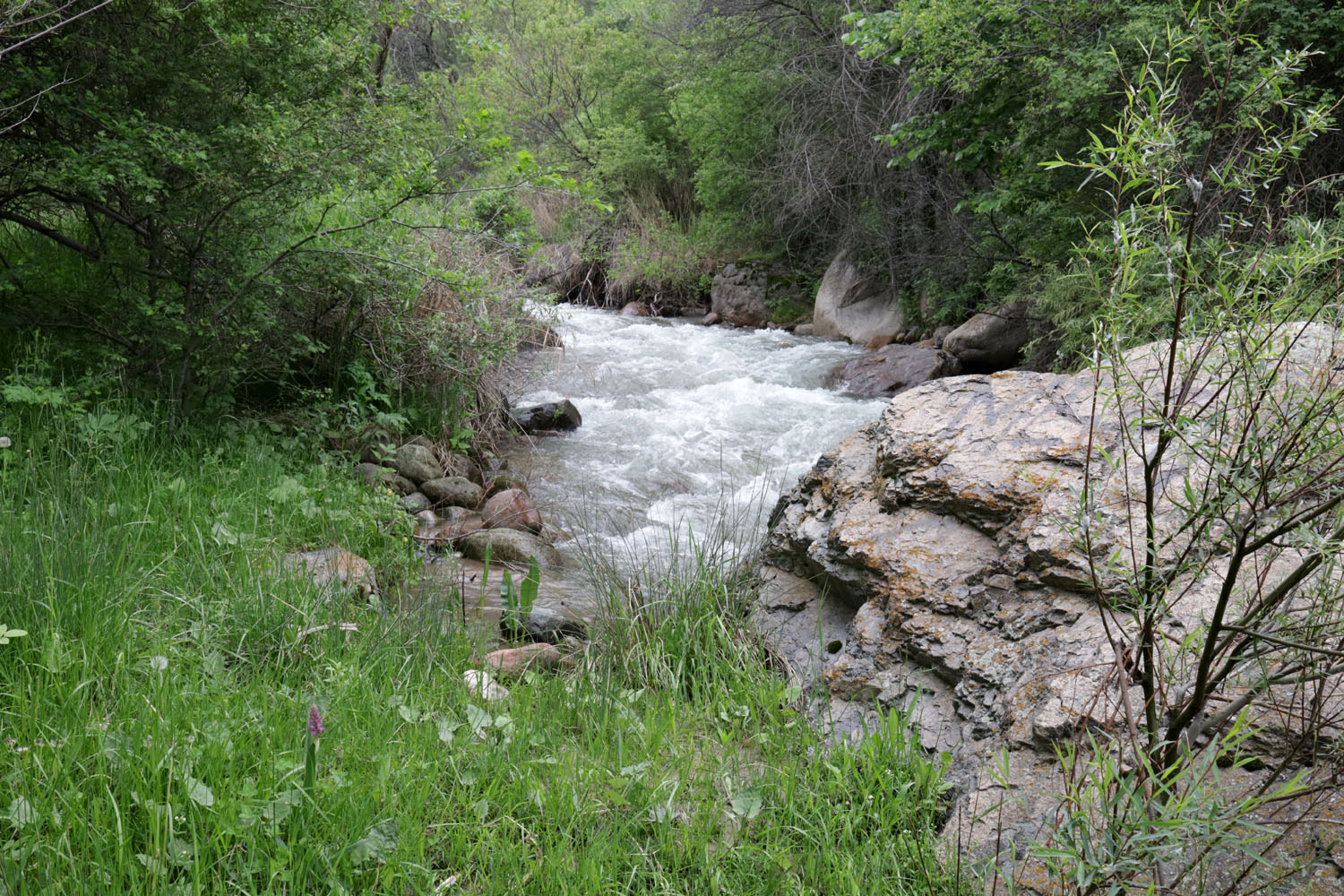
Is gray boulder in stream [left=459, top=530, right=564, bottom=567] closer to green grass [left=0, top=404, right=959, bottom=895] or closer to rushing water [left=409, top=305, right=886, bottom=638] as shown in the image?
rushing water [left=409, top=305, right=886, bottom=638]

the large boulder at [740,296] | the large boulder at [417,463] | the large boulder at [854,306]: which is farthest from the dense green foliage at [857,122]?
the large boulder at [417,463]

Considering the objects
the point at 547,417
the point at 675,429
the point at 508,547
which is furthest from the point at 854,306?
the point at 508,547

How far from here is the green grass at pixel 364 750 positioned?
5.78ft

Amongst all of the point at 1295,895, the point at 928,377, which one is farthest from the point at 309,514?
the point at 928,377

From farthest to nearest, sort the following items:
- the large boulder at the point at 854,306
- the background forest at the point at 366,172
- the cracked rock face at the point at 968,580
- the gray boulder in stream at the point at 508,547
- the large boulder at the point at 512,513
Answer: the large boulder at the point at 854,306 < the large boulder at the point at 512,513 < the gray boulder in stream at the point at 508,547 < the background forest at the point at 366,172 < the cracked rock face at the point at 968,580

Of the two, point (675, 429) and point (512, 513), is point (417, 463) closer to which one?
point (512, 513)

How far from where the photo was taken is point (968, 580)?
9.39 feet

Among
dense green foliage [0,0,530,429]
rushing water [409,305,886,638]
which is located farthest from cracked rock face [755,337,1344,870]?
dense green foliage [0,0,530,429]

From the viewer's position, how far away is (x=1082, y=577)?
255 centimetres

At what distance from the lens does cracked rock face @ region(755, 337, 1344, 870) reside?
7.42 feet

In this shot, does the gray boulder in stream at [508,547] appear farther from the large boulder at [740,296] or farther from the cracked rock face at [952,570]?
the large boulder at [740,296]

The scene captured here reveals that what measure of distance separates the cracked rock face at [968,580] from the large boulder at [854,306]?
375 inches

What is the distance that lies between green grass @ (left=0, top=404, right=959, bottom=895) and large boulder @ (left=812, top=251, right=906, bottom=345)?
Answer: 10.3 m

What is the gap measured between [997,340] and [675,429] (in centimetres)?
449
